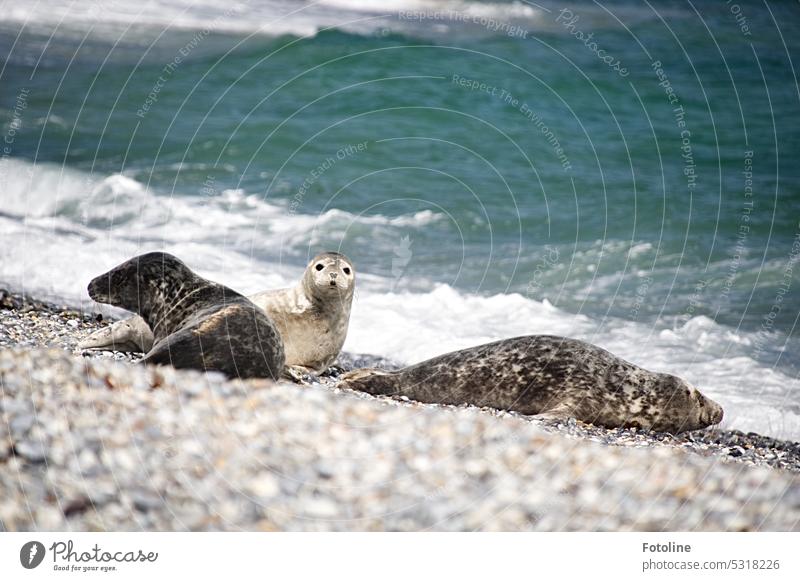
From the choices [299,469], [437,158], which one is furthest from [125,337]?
[437,158]

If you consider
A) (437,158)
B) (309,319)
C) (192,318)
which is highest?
(437,158)

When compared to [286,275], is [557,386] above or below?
above

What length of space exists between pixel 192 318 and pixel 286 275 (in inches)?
176

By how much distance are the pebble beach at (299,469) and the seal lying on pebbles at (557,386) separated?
143 centimetres

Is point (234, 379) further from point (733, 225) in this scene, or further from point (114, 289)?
point (733, 225)

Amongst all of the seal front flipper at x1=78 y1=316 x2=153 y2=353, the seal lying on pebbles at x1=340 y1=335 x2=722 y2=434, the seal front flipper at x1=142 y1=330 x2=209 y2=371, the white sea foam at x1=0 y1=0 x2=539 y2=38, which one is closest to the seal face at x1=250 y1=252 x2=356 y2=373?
the seal lying on pebbles at x1=340 y1=335 x2=722 y2=434

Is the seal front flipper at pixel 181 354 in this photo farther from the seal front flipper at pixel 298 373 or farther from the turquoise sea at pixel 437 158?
the turquoise sea at pixel 437 158

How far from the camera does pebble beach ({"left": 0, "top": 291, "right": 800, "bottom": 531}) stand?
4328 mm

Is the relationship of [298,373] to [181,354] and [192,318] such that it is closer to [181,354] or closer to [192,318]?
[192,318]

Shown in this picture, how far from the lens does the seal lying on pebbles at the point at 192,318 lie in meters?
6.00

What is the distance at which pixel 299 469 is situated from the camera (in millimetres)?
4535

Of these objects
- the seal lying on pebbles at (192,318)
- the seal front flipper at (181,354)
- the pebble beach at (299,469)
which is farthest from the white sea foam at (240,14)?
the pebble beach at (299,469)

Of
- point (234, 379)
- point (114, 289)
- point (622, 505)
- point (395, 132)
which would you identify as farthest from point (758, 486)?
point (395, 132)
